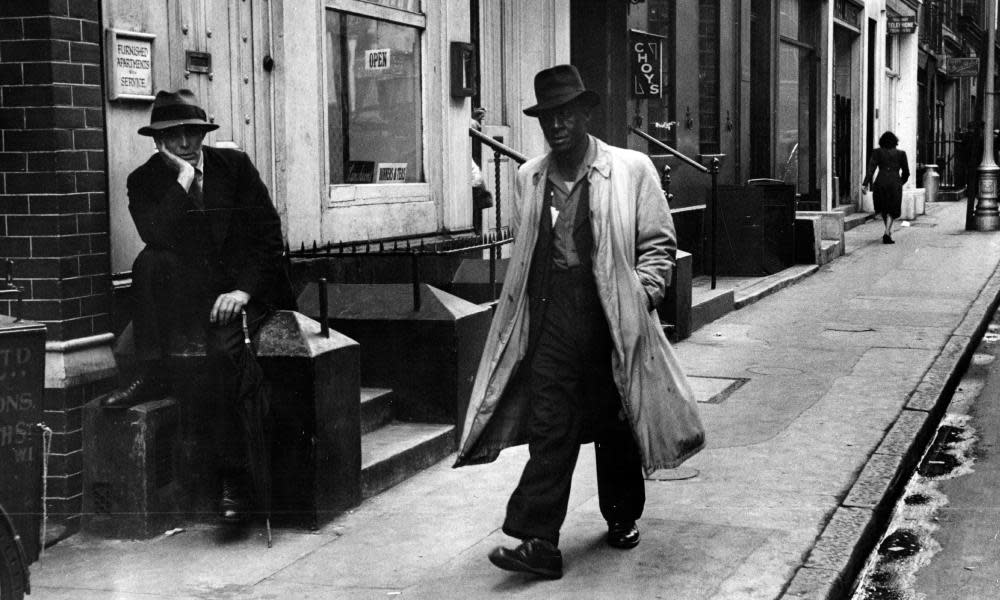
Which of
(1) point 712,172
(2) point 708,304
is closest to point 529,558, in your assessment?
(2) point 708,304

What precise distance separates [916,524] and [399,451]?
2706 millimetres

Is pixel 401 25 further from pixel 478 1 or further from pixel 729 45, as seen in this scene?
pixel 729 45

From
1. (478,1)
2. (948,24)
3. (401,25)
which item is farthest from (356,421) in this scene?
(948,24)

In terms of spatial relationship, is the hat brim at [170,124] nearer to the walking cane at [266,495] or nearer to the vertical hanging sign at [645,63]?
the walking cane at [266,495]

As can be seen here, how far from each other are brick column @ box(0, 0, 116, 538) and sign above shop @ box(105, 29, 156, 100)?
0.15 meters

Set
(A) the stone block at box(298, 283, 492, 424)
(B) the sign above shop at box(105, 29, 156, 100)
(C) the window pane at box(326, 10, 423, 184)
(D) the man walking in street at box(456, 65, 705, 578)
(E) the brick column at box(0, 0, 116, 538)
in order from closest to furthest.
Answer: (D) the man walking in street at box(456, 65, 705, 578) → (E) the brick column at box(0, 0, 116, 538) → (B) the sign above shop at box(105, 29, 156, 100) → (A) the stone block at box(298, 283, 492, 424) → (C) the window pane at box(326, 10, 423, 184)

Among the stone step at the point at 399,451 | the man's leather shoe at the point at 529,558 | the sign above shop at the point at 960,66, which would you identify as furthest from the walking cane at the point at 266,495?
the sign above shop at the point at 960,66

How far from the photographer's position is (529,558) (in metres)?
5.05

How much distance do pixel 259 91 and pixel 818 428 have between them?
4047mm

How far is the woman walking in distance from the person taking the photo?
21766 mm

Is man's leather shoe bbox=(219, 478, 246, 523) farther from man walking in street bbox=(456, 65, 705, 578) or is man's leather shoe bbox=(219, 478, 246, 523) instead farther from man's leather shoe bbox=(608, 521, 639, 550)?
man's leather shoe bbox=(608, 521, 639, 550)

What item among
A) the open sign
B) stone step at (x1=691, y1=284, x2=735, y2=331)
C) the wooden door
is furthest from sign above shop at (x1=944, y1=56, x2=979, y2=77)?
the wooden door

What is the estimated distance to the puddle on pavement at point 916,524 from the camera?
18.3ft

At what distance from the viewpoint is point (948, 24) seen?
4191 centimetres
